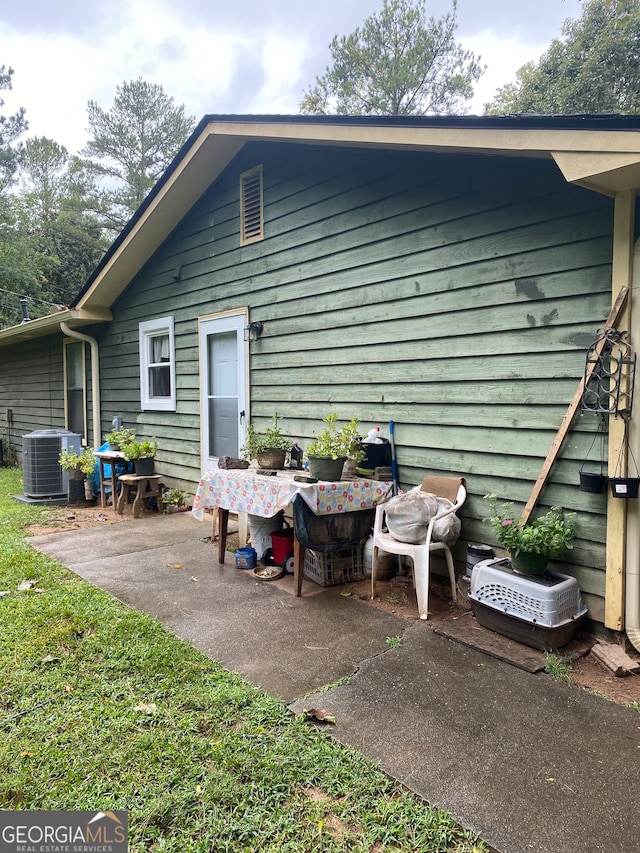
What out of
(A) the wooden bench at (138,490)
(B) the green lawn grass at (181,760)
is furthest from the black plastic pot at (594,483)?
(A) the wooden bench at (138,490)

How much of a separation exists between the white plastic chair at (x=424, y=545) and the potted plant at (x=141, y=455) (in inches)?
154

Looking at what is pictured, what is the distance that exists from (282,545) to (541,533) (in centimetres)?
202

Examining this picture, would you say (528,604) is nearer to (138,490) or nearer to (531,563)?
(531,563)

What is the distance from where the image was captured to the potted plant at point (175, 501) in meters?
6.43

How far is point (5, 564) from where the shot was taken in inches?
164

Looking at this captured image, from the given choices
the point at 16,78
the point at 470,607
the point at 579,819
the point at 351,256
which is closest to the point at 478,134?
the point at 351,256

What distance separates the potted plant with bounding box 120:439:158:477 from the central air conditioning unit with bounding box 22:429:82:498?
1.26m

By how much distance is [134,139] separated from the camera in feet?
68.5

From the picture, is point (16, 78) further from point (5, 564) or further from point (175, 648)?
point (175, 648)

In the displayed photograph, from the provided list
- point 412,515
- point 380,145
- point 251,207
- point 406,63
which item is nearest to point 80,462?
point 251,207

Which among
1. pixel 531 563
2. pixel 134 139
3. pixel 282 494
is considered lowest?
pixel 531 563

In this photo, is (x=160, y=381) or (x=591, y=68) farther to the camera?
(x=591, y=68)

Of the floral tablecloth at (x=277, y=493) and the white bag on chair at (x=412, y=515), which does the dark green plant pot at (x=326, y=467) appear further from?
the white bag on chair at (x=412, y=515)

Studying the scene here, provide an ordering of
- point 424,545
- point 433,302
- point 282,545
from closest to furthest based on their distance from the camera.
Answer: point 424,545 → point 433,302 → point 282,545
